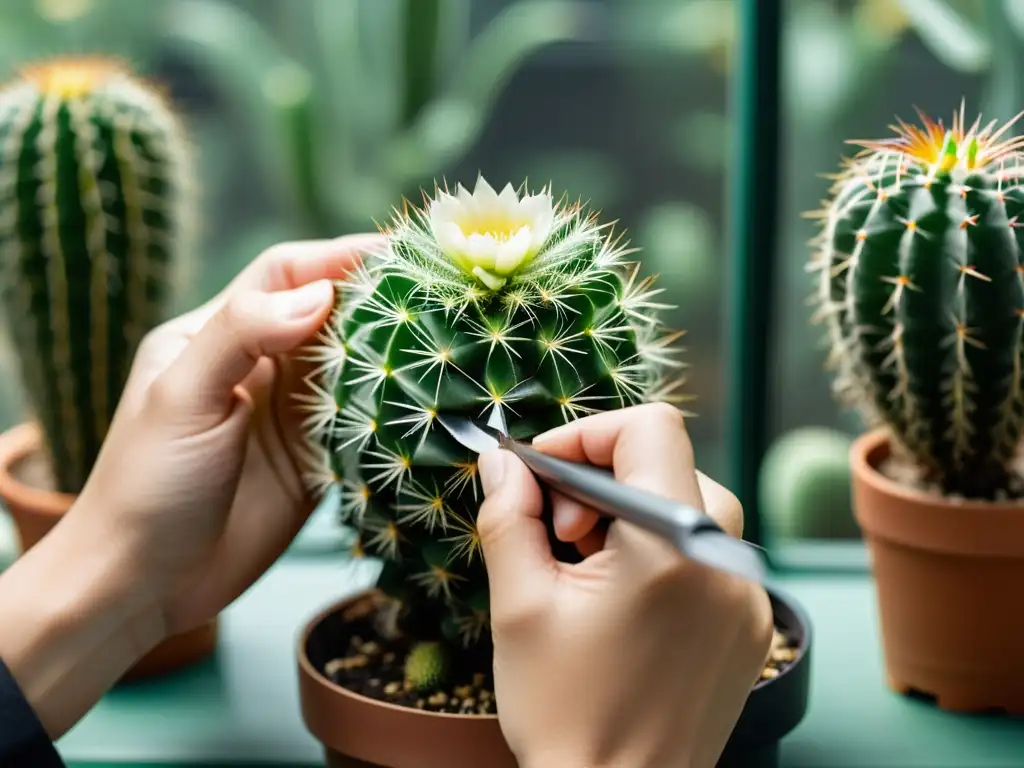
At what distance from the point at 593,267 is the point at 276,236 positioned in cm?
103

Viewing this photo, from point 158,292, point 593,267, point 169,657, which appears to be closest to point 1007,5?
point 593,267

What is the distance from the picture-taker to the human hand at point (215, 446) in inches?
25.0

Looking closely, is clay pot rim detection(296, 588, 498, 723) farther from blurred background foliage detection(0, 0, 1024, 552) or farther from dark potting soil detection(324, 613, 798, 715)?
blurred background foliage detection(0, 0, 1024, 552)

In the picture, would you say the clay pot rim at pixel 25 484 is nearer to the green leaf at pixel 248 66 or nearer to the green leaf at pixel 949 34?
the green leaf at pixel 248 66

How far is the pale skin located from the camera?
17.8 inches

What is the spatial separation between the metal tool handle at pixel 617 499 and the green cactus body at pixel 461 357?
5cm

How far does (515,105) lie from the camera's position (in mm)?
1475

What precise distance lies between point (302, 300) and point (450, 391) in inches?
5.4

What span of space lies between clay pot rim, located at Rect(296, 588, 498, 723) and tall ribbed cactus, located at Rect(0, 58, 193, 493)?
273mm

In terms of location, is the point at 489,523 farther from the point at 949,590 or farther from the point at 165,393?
the point at 949,590

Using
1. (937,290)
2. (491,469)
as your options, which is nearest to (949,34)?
(937,290)

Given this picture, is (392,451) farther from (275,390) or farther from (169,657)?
(169,657)

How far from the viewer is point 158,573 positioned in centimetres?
66

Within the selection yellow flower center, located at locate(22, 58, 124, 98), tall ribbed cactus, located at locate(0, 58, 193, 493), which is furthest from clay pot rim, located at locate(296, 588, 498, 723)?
yellow flower center, located at locate(22, 58, 124, 98)
